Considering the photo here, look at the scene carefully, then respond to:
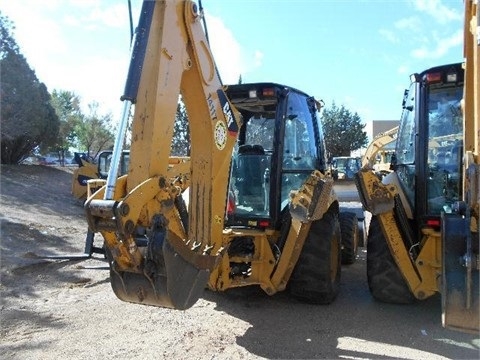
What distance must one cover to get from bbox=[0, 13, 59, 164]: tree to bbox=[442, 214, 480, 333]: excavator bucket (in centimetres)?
1700


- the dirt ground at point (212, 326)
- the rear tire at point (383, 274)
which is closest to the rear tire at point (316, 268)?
the dirt ground at point (212, 326)

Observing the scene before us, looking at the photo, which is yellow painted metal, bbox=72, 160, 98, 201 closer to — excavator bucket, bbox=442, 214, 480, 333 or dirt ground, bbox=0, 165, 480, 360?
dirt ground, bbox=0, 165, 480, 360

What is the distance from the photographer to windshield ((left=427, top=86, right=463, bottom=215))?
4953 millimetres

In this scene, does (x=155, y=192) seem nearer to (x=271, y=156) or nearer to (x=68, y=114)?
(x=271, y=156)

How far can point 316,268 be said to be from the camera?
16.5 ft

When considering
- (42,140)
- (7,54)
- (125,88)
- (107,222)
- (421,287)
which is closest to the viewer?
(107,222)

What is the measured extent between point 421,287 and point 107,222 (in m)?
3.31

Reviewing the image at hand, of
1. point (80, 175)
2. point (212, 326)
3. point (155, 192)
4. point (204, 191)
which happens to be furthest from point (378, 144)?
point (80, 175)

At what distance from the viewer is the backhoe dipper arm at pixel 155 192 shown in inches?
126

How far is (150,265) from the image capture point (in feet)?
10.7

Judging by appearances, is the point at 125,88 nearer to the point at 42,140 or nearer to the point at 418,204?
the point at 418,204

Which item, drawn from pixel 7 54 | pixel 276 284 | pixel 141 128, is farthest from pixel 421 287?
pixel 7 54

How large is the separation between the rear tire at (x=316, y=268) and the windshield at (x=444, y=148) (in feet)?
3.66

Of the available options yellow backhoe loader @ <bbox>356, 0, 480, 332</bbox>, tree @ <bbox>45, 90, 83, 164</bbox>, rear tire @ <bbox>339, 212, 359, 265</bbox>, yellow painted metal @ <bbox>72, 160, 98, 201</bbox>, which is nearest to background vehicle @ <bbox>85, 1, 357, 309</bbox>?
yellow backhoe loader @ <bbox>356, 0, 480, 332</bbox>
